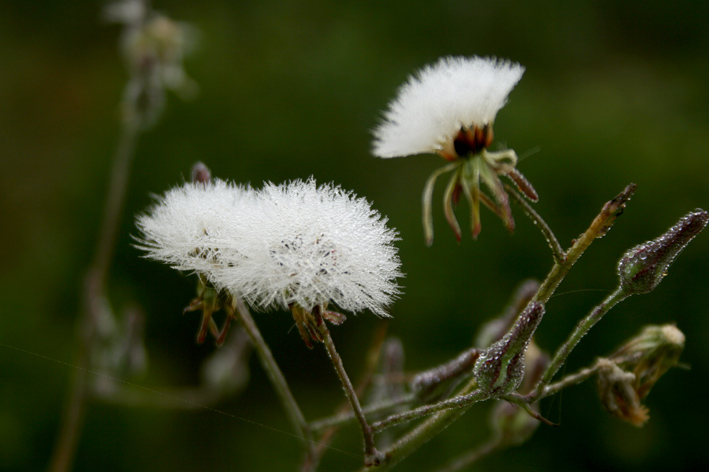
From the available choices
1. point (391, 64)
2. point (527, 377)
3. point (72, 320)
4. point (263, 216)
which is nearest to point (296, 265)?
point (263, 216)

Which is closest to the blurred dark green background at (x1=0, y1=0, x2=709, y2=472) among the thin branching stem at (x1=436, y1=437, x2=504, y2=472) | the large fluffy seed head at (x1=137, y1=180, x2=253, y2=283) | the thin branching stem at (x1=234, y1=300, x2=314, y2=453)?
the thin branching stem at (x1=436, y1=437, x2=504, y2=472)

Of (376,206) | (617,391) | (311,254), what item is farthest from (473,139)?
(376,206)

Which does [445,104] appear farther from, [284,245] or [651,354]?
[651,354]

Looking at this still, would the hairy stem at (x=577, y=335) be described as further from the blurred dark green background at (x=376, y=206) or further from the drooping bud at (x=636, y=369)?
the blurred dark green background at (x=376, y=206)

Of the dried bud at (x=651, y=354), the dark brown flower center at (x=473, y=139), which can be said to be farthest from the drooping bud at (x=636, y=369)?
the dark brown flower center at (x=473, y=139)

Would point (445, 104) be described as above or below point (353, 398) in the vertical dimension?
above

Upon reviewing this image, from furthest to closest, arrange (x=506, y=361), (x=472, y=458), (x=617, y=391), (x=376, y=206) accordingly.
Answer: (x=376, y=206) < (x=472, y=458) < (x=617, y=391) < (x=506, y=361)

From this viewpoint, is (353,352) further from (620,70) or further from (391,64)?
(620,70)
